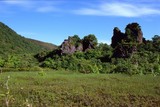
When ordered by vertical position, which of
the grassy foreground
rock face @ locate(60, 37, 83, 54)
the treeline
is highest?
rock face @ locate(60, 37, 83, 54)

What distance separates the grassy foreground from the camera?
77.5 ft

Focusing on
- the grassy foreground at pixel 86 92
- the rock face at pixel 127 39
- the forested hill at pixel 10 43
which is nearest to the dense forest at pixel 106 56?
the rock face at pixel 127 39

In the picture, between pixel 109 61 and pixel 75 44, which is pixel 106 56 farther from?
pixel 75 44

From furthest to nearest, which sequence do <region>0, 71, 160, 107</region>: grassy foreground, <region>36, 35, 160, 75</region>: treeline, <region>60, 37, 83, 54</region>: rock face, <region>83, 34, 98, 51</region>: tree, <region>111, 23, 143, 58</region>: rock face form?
<region>83, 34, 98, 51</region>: tree < <region>60, 37, 83, 54</region>: rock face < <region>111, 23, 143, 58</region>: rock face < <region>36, 35, 160, 75</region>: treeline < <region>0, 71, 160, 107</region>: grassy foreground

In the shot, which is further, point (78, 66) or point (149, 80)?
point (78, 66)

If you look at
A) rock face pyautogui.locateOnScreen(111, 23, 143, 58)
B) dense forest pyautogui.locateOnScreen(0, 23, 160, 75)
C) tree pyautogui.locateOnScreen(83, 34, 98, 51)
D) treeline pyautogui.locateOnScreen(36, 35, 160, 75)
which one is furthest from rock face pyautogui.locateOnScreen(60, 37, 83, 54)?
rock face pyautogui.locateOnScreen(111, 23, 143, 58)

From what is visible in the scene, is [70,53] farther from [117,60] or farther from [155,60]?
[155,60]

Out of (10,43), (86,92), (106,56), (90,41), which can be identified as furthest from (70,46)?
(86,92)

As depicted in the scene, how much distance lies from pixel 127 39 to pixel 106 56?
3.98 meters

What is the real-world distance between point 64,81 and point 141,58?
62.4 feet

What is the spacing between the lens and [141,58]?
48.0 m

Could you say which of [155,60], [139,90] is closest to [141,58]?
[155,60]

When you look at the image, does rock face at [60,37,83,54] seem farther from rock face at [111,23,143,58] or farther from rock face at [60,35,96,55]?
rock face at [111,23,143,58]

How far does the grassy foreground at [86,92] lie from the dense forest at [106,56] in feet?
27.1
